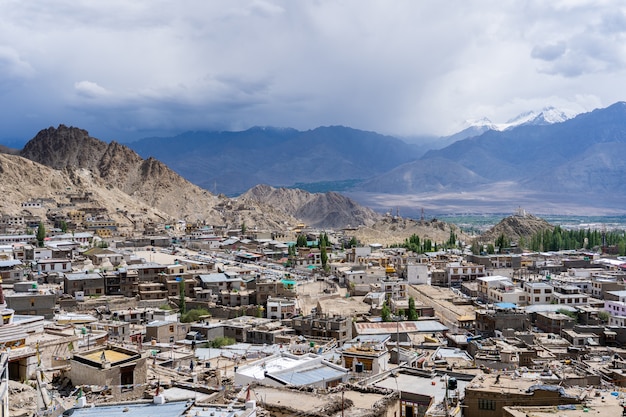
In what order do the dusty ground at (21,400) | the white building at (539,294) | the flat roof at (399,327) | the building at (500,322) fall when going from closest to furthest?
the dusty ground at (21,400), the flat roof at (399,327), the building at (500,322), the white building at (539,294)

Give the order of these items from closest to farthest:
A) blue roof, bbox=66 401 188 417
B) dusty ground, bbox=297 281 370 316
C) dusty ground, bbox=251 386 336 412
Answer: blue roof, bbox=66 401 188 417, dusty ground, bbox=251 386 336 412, dusty ground, bbox=297 281 370 316

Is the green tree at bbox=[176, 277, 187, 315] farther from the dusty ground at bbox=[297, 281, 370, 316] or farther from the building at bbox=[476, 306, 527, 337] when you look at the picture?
the building at bbox=[476, 306, 527, 337]

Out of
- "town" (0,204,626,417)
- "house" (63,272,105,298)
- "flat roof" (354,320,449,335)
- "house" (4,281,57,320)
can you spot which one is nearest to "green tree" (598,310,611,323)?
"town" (0,204,626,417)

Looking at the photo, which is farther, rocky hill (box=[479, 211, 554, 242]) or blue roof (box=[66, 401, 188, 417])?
rocky hill (box=[479, 211, 554, 242])

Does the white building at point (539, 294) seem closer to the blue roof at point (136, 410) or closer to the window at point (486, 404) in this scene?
the window at point (486, 404)

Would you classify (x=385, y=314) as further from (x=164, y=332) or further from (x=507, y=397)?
(x=507, y=397)

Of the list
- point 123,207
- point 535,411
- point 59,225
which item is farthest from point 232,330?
point 123,207

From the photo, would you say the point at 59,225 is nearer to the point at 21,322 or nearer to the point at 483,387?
the point at 21,322

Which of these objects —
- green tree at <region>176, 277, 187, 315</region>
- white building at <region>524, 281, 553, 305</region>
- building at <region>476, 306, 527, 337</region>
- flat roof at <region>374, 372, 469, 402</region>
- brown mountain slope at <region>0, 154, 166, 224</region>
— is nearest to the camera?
flat roof at <region>374, 372, 469, 402</region>

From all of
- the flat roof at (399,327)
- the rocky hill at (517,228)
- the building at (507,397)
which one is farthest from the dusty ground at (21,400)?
the rocky hill at (517,228)
